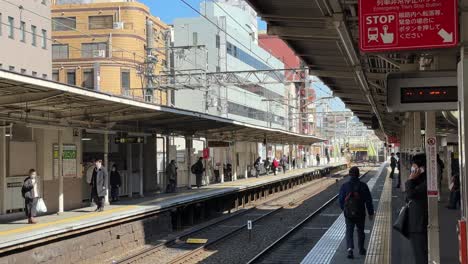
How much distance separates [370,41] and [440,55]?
2.08m

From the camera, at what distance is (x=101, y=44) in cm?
5325

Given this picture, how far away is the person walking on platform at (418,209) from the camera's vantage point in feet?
23.4

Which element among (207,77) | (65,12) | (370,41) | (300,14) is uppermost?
(65,12)

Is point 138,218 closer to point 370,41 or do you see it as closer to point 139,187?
point 139,187

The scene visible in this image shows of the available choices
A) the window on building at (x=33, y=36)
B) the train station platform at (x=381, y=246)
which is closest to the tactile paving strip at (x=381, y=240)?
the train station platform at (x=381, y=246)

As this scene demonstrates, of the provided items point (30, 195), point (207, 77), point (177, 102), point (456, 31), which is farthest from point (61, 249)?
point (177, 102)

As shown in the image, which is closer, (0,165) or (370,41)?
(370,41)

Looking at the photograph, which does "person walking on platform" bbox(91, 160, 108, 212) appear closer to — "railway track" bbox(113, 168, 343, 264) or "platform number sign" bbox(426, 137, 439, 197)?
"railway track" bbox(113, 168, 343, 264)

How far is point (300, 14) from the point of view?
7895mm

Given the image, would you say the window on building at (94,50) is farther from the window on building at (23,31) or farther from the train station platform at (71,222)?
the train station platform at (71,222)

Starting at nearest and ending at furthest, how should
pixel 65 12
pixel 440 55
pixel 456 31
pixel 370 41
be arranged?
pixel 456 31 < pixel 370 41 < pixel 440 55 < pixel 65 12

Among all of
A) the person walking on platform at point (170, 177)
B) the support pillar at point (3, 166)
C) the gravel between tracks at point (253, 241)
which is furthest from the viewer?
the person walking on platform at point (170, 177)

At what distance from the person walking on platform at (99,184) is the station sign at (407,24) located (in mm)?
10309

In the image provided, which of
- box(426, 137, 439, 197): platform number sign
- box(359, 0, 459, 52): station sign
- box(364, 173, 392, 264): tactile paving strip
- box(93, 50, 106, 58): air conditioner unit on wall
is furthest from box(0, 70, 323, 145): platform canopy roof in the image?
box(93, 50, 106, 58): air conditioner unit on wall
